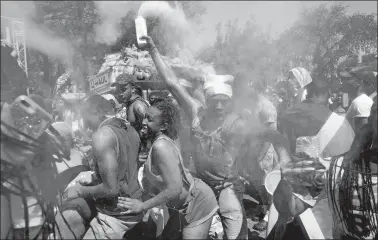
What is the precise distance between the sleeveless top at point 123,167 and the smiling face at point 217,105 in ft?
2.77

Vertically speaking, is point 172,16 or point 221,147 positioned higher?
point 172,16

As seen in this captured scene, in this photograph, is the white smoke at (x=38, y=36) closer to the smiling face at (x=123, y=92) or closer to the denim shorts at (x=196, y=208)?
the smiling face at (x=123, y=92)

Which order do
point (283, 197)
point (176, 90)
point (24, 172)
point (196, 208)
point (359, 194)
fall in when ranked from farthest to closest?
1. point (176, 90)
2. point (196, 208)
3. point (283, 197)
4. point (359, 194)
5. point (24, 172)

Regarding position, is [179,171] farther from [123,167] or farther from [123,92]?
[123,92]

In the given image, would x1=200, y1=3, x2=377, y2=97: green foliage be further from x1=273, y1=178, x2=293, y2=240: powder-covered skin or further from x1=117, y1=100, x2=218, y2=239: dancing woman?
x1=117, y1=100, x2=218, y2=239: dancing woman

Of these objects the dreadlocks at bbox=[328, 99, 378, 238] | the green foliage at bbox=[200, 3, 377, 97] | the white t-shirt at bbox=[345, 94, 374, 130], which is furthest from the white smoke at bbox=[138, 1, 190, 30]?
the dreadlocks at bbox=[328, 99, 378, 238]

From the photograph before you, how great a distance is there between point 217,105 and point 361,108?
1406 millimetres

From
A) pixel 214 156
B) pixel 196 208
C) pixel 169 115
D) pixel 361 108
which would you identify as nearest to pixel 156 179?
pixel 196 208

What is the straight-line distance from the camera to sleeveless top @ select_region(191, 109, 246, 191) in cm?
309

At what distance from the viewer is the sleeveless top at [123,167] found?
8.48 ft

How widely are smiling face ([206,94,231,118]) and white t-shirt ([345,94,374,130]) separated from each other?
127cm

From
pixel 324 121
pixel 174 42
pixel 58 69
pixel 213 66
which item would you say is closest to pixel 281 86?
pixel 213 66

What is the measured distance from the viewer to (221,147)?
3133 mm

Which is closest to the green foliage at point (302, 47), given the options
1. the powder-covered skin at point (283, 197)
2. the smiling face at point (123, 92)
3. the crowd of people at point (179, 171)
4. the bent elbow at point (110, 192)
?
the crowd of people at point (179, 171)
